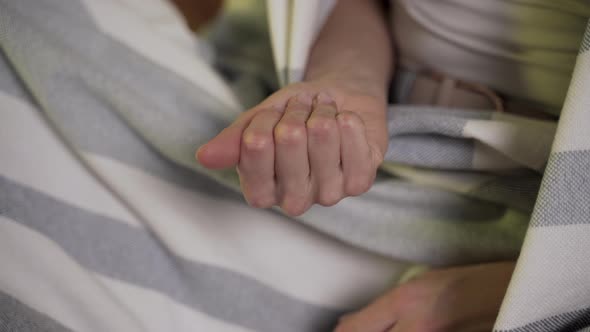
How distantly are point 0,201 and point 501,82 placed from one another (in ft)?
1.03

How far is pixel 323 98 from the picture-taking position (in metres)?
0.30

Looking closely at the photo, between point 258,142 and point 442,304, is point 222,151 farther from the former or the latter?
point 442,304

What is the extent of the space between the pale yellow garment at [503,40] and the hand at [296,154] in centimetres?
17

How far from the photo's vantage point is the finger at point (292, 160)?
0.81 ft

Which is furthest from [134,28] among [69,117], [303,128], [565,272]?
[565,272]

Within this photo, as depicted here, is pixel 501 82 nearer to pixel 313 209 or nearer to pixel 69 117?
pixel 313 209

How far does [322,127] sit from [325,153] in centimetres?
1

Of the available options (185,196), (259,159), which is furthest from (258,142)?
(185,196)

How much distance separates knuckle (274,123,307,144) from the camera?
246mm

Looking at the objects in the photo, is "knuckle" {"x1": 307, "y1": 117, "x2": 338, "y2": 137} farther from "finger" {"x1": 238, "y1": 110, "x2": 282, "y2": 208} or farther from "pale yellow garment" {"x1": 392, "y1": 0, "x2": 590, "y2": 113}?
"pale yellow garment" {"x1": 392, "y1": 0, "x2": 590, "y2": 113}

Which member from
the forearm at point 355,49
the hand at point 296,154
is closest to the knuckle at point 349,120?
the hand at point 296,154

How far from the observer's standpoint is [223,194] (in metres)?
0.36

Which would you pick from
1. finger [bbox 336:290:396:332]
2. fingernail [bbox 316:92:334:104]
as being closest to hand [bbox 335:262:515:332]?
finger [bbox 336:290:396:332]

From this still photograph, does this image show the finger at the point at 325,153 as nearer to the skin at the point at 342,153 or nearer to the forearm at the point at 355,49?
the skin at the point at 342,153
